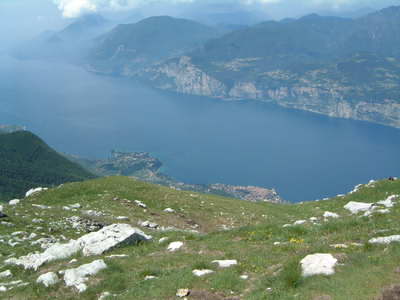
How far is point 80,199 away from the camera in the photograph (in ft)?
130

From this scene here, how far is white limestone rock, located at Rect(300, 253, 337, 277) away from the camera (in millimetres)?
12234

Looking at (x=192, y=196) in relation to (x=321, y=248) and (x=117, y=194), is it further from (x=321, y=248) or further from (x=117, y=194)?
(x=321, y=248)

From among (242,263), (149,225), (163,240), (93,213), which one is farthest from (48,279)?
(93,213)

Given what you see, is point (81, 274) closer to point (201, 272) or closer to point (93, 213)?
point (201, 272)

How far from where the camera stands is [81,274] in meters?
14.8

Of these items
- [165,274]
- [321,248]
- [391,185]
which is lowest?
[391,185]

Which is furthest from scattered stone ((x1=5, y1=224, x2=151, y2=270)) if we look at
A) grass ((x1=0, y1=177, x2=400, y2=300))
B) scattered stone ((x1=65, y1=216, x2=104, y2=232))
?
scattered stone ((x1=65, y1=216, x2=104, y2=232))

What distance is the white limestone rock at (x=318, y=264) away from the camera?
12.2 m

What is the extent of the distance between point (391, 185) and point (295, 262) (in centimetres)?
3431

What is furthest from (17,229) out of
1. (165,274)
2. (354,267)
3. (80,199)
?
(354,267)

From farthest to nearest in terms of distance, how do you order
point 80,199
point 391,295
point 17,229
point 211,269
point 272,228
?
point 80,199
point 17,229
point 272,228
point 211,269
point 391,295

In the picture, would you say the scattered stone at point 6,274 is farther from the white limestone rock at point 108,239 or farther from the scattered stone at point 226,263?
the scattered stone at point 226,263

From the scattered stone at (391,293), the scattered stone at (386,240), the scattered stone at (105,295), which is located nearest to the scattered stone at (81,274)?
the scattered stone at (105,295)

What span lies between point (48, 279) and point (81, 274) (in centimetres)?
125
